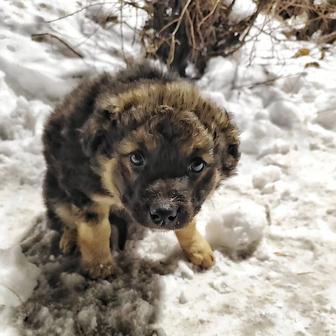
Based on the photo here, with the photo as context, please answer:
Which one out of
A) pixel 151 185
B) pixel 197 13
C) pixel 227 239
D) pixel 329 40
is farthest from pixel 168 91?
pixel 329 40

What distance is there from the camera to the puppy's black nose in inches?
106

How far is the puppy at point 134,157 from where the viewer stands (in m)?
2.78

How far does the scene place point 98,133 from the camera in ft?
9.82

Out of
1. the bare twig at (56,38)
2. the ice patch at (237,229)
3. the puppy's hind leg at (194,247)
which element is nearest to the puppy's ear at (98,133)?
the puppy's hind leg at (194,247)

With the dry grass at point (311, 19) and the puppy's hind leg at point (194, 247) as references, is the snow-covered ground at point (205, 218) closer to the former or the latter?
the puppy's hind leg at point (194, 247)

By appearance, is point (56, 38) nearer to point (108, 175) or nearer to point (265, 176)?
point (265, 176)

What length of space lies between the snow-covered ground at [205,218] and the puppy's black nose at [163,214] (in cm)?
77

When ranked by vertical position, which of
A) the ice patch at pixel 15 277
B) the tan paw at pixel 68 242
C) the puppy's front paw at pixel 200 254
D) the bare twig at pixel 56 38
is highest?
the bare twig at pixel 56 38

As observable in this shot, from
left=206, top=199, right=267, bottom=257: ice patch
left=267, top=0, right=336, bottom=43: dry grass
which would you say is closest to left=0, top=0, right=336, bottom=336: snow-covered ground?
left=206, top=199, right=267, bottom=257: ice patch

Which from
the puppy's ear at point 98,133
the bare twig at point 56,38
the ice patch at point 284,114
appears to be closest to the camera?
the puppy's ear at point 98,133

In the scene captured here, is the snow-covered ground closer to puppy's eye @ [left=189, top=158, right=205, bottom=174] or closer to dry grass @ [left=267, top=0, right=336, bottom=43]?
dry grass @ [left=267, top=0, right=336, bottom=43]

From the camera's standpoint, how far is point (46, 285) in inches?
132

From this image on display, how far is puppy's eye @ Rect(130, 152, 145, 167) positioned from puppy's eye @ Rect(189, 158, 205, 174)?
261 mm

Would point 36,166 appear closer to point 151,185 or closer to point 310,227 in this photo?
point 151,185
